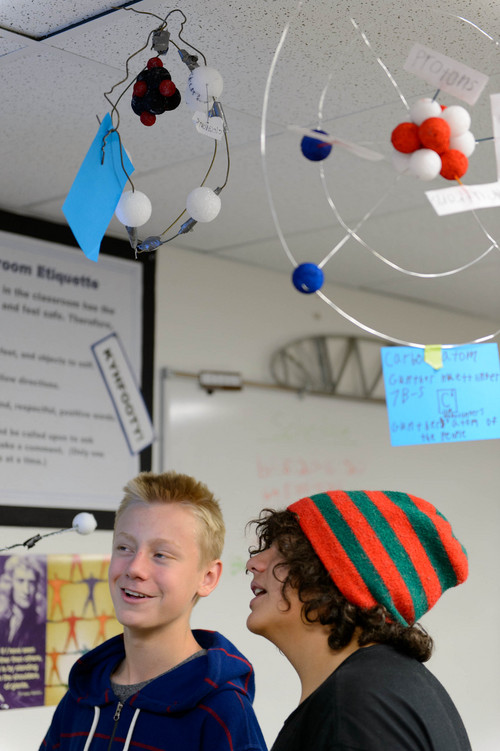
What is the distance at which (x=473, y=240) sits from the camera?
300cm

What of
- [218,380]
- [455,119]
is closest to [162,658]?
[455,119]

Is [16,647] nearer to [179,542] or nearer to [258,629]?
[179,542]

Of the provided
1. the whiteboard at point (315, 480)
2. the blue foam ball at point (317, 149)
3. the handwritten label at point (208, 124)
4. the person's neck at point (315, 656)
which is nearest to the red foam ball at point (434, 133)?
the blue foam ball at point (317, 149)

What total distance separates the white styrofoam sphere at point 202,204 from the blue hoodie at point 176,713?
26.6 inches

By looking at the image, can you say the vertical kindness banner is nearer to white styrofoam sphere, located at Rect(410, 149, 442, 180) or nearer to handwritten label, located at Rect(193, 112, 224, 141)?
handwritten label, located at Rect(193, 112, 224, 141)

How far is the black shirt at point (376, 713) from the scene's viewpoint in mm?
1051

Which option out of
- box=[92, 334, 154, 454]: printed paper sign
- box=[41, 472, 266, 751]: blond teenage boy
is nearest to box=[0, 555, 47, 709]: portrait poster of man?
box=[92, 334, 154, 454]: printed paper sign

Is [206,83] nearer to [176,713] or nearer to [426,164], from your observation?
[426,164]

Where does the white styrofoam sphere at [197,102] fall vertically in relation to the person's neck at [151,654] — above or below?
above

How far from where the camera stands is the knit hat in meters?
1.19

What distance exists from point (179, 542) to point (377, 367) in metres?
2.10

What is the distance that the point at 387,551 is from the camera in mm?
1196

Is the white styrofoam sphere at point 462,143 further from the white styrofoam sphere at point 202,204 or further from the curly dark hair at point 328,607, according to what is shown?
the curly dark hair at point 328,607

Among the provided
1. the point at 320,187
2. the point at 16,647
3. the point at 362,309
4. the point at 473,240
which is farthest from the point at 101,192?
the point at 362,309
